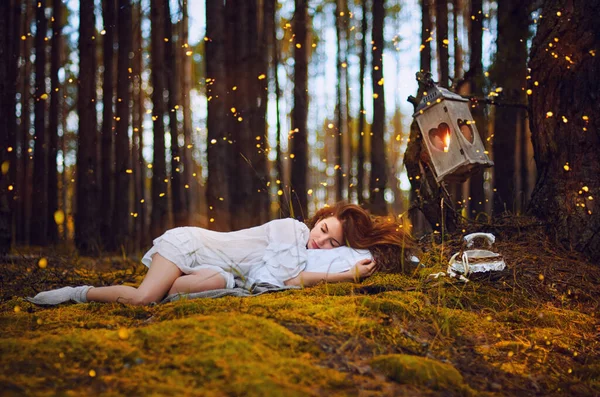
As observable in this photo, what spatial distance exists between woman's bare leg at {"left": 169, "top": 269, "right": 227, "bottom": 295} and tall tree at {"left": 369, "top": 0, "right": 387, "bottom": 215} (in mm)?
6446

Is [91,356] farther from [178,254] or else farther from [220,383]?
[178,254]

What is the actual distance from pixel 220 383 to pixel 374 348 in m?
0.84

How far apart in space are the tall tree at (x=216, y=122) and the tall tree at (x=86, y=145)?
117 inches

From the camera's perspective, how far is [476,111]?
27.0 ft

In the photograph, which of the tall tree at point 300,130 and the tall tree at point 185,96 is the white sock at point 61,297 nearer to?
the tall tree at point 300,130

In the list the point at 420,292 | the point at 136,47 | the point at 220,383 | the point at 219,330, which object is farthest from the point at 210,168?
the point at 136,47

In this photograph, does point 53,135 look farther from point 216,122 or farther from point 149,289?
point 149,289

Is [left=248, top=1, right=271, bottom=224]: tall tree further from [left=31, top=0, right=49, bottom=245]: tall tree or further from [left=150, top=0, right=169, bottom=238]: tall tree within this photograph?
[left=31, top=0, right=49, bottom=245]: tall tree

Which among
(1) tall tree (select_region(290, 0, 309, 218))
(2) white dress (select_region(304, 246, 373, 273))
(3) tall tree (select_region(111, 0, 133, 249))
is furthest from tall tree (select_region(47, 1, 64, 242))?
(2) white dress (select_region(304, 246, 373, 273))

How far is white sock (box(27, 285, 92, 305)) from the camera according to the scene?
11.5 ft

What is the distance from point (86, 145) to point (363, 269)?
6643 mm

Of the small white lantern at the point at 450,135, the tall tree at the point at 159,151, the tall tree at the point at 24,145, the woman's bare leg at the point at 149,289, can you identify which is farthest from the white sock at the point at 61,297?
the tall tree at the point at 24,145

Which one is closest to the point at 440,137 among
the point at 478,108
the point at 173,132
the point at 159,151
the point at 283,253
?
the point at 283,253

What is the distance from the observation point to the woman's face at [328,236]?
4.04 m
